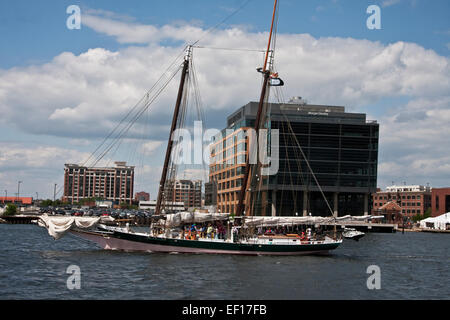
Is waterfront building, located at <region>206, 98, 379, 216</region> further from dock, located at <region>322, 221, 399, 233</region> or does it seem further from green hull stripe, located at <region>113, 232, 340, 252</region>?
green hull stripe, located at <region>113, 232, 340, 252</region>

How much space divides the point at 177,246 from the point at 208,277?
1809cm

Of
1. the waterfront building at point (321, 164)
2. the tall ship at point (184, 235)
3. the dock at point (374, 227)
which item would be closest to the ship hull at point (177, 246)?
the tall ship at point (184, 235)

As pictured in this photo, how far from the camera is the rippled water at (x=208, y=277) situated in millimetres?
37000

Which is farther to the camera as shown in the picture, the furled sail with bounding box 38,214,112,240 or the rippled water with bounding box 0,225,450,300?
the furled sail with bounding box 38,214,112,240

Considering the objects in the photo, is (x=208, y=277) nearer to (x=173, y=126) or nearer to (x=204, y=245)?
(x=204, y=245)

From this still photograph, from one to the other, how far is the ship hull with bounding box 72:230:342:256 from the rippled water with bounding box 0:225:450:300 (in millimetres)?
1587

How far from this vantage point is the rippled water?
121 feet

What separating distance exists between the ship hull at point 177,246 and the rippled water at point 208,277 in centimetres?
159

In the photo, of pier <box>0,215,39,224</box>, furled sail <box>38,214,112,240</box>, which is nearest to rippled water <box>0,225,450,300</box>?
furled sail <box>38,214,112,240</box>

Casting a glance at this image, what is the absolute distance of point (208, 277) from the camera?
145ft

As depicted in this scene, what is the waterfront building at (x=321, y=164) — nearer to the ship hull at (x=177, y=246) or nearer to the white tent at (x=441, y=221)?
the white tent at (x=441, y=221)

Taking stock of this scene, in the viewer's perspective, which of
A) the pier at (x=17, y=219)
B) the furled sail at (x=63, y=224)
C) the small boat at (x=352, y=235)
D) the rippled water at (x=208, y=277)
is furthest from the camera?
the pier at (x=17, y=219)
